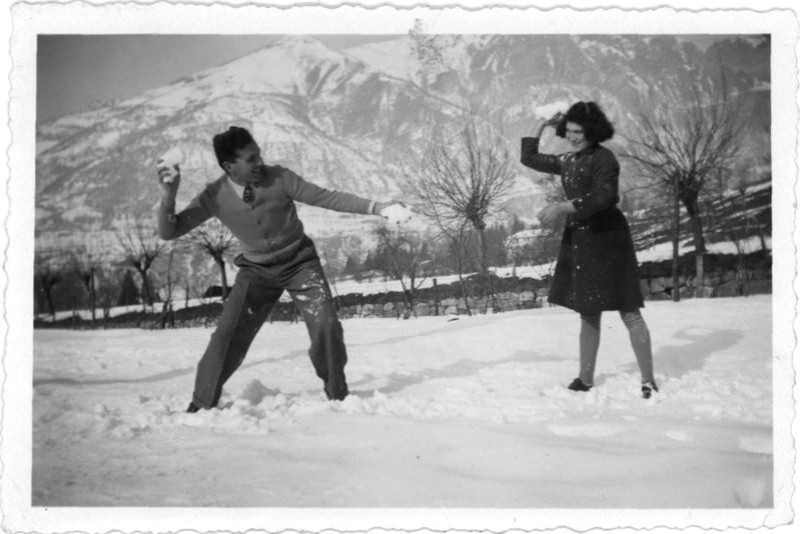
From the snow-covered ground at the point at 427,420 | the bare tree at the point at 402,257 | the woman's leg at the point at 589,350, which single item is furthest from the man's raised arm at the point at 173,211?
the woman's leg at the point at 589,350

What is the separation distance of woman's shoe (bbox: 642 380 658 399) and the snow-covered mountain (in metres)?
1.16

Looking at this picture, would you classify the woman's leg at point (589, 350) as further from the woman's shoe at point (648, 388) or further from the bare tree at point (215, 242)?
the bare tree at point (215, 242)

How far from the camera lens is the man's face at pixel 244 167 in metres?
4.44

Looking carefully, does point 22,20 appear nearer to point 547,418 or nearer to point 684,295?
point 547,418

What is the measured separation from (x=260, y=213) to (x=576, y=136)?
1.81 metres

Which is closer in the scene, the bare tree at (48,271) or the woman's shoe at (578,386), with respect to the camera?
the woman's shoe at (578,386)

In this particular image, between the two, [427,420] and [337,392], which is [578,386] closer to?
[427,420]

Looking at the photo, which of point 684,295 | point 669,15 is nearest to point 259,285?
point 684,295

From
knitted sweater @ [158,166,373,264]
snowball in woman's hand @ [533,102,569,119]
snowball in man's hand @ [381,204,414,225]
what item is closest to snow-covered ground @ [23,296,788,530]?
knitted sweater @ [158,166,373,264]

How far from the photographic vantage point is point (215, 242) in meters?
4.80

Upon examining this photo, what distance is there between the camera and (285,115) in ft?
16.4

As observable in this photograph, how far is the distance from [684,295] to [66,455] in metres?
3.67

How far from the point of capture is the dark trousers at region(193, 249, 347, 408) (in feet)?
14.4

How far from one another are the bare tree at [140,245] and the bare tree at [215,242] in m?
0.19
